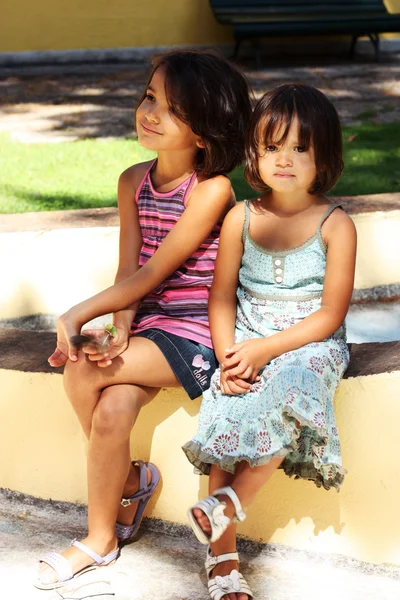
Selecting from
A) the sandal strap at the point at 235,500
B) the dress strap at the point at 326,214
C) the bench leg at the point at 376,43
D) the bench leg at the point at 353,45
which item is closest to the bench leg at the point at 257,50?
the bench leg at the point at 353,45

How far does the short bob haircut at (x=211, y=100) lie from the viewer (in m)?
2.68

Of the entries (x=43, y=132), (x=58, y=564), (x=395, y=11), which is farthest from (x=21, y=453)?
(x=395, y=11)

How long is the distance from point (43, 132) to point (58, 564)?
4450 mm

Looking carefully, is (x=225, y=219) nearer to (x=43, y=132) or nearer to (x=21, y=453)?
(x=21, y=453)

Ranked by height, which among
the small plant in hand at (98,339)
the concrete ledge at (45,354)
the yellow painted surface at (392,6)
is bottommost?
the concrete ledge at (45,354)

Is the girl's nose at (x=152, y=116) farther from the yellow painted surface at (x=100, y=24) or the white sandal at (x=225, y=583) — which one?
the yellow painted surface at (x=100, y=24)

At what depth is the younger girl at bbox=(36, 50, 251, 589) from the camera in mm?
2527

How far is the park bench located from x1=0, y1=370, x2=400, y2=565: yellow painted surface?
6.52 metres

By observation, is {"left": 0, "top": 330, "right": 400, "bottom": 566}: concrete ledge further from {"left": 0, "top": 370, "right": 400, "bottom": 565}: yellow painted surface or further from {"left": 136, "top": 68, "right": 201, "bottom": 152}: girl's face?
{"left": 136, "top": 68, "right": 201, "bottom": 152}: girl's face

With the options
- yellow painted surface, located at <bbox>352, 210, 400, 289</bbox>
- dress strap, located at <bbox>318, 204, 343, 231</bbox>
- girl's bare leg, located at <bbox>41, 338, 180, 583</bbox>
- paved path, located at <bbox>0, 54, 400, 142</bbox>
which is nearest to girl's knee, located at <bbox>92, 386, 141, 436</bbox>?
girl's bare leg, located at <bbox>41, 338, 180, 583</bbox>

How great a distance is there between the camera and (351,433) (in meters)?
2.58

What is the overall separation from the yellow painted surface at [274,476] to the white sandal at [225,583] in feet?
0.83

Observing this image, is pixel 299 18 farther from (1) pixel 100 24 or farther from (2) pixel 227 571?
(2) pixel 227 571

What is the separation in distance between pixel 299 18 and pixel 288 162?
7.09 meters
